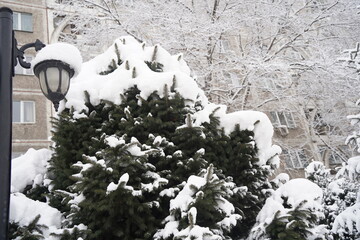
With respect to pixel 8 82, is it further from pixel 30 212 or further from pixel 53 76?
pixel 30 212

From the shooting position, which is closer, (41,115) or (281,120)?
(41,115)

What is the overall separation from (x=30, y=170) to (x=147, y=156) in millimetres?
1812

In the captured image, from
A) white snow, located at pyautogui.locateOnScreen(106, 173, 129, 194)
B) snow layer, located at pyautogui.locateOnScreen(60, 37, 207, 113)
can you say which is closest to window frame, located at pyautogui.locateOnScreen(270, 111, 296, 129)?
snow layer, located at pyautogui.locateOnScreen(60, 37, 207, 113)

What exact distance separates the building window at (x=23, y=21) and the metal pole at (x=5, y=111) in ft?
55.3

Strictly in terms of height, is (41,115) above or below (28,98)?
below

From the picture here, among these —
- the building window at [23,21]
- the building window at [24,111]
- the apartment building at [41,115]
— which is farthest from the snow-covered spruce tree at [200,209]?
the building window at [23,21]

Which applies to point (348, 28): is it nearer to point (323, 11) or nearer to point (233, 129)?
point (323, 11)

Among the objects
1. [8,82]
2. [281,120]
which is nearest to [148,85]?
[8,82]

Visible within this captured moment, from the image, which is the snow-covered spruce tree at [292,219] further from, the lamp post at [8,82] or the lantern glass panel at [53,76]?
the lantern glass panel at [53,76]

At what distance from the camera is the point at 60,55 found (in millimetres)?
3105

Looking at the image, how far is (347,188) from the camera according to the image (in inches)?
207

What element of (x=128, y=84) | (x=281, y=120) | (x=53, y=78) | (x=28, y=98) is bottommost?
(x=53, y=78)

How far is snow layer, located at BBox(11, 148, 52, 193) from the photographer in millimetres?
4051

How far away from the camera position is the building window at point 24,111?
53.1ft
